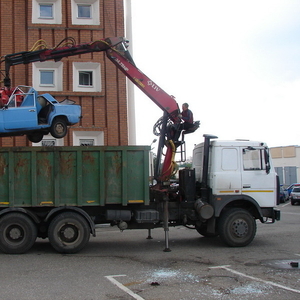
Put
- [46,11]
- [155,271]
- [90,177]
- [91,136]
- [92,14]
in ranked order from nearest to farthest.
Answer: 1. [155,271]
2. [90,177]
3. [91,136]
4. [46,11]
5. [92,14]

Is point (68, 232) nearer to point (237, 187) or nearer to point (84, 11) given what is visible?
point (237, 187)

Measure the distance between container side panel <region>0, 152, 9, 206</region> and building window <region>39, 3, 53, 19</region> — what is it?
9995 mm

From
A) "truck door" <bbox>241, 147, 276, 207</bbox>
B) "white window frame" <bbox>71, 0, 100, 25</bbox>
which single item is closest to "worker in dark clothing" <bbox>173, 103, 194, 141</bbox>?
"truck door" <bbox>241, 147, 276, 207</bbox>

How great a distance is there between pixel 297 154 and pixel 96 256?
53553 millimetres

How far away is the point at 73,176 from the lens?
966cm

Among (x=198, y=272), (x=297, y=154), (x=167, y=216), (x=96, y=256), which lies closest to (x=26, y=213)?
(x=96, y=256)

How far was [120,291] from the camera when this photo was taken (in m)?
6.34

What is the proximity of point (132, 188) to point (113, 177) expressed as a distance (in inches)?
21.2

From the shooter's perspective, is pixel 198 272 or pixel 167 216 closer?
pixel 198 272

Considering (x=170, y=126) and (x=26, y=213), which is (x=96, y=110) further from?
(x=26, y=213)

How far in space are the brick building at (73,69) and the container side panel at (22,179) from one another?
722 cm

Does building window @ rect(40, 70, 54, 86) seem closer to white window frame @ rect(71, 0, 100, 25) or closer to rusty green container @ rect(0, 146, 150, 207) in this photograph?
white window frame @ rect(71, 0, 100, 25)

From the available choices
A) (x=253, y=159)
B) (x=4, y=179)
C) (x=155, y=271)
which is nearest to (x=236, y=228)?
(x=253, y=159)

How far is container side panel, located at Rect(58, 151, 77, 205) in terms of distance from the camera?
31.4 feet
